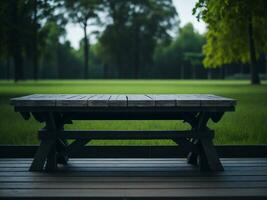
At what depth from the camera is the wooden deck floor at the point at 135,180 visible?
416cm

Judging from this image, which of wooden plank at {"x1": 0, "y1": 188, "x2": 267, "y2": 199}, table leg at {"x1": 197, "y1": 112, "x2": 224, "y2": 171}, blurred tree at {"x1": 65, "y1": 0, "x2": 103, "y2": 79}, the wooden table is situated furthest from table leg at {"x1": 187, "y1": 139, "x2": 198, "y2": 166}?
blurred tree at {"x1": 65, "y1": 0, "x2": 103, "y2": 79}

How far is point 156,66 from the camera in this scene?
10538 cm

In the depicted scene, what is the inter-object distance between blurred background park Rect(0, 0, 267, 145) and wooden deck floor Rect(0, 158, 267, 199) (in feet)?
9.45

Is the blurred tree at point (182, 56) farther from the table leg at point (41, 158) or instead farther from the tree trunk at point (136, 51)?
the table leg at point (41, 158)

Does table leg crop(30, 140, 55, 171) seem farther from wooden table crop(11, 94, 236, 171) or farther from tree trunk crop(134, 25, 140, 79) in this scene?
tree trunk crop(134, 25, 140, 79)

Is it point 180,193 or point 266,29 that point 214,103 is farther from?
point 266,29

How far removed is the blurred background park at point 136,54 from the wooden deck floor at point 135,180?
2.88 m

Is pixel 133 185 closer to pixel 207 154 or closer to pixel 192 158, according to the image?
pixel 207 154

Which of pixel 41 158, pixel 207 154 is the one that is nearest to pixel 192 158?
pixel 207 154

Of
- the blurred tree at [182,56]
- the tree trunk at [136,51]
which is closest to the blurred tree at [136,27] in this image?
the tree trunk at [136,51]

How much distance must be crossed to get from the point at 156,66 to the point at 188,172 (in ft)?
330

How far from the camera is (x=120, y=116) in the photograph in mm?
5906

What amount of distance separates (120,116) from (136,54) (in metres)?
82.2

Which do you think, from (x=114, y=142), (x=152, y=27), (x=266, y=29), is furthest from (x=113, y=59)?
(x=114, y=142)
